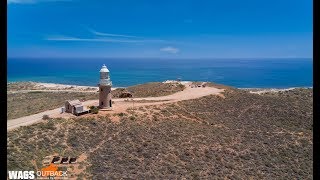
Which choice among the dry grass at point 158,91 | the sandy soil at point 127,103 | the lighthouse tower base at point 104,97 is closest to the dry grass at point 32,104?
the sandy soil at point 127,103

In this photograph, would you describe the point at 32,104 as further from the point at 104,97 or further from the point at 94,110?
the point at 94,110

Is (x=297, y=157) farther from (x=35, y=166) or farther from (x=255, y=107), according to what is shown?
(x=35, y=166)

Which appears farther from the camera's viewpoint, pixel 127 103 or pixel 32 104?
pixel 32 104

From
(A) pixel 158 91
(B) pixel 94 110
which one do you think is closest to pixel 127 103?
(B) pixel 94 110

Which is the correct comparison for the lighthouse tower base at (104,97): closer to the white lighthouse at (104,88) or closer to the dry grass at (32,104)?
the white lighthouse at (104,88)

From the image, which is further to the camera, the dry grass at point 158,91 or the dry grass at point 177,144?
the dry grass at point 158,91

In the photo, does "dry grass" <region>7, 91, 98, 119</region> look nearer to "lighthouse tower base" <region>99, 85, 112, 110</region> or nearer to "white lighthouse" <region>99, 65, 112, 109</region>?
"lighthouse tower base" <region>99, 85, 112, 110</region>

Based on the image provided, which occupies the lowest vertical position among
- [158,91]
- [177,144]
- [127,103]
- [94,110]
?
[177,144]

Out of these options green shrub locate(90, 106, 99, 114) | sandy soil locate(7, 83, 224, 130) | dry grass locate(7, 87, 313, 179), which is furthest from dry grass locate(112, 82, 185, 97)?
green shrub locate(90, 106, 99, 114)

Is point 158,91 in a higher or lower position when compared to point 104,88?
lower
